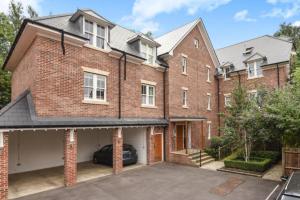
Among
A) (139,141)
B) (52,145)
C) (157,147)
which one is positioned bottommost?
(157,147)

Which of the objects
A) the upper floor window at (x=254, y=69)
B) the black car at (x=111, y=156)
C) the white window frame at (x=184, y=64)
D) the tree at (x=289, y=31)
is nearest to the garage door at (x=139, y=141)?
the black car at (x=111, y=156)

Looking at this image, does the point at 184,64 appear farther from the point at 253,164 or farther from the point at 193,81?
the point at 253,164

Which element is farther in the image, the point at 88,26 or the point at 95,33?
the point at 95,33

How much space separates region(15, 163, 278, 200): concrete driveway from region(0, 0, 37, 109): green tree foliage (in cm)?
1955

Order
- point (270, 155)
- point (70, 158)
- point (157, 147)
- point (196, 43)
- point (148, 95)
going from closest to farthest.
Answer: point (70, 158)
point (270, 155)
point (148, 95)
point (157, 147)
point (196, 43)

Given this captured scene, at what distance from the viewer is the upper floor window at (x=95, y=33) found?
13334 millimetres

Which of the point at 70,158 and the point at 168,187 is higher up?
the point at 70,158

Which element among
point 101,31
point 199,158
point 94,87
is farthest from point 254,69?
point 94,87

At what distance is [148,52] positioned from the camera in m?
17.5

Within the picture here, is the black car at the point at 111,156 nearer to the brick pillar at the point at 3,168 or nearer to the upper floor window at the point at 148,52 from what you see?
the upper floor window at the point at 148,52

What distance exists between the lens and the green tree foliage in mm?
24969

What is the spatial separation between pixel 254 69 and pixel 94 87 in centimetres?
1715

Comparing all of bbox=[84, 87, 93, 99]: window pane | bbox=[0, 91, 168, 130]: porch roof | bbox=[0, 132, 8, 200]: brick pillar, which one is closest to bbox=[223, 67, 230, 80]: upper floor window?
bbox=[0, 91, 168, 130]: porch roof

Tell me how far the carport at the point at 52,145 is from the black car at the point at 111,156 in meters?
0.55
